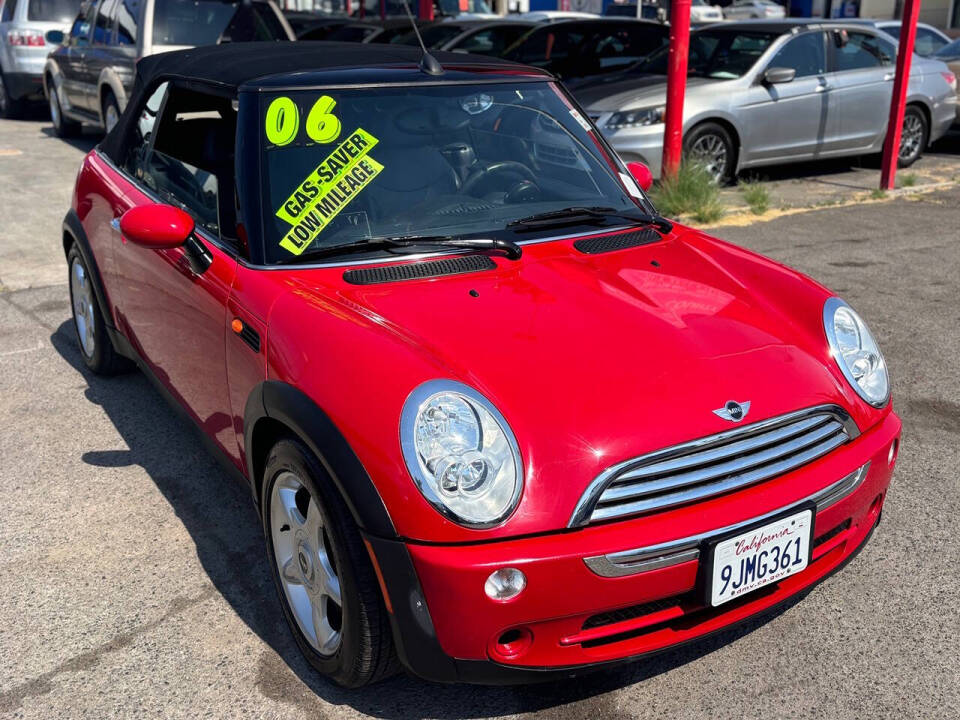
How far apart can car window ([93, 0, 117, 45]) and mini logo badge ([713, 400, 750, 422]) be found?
978 cm

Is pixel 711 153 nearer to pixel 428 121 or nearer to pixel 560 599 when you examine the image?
pixel 428 121

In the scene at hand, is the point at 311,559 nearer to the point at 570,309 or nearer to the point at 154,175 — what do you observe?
the point at 570,309

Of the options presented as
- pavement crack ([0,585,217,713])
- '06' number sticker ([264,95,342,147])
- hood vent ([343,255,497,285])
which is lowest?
pavement crack ([0,585,217,713])

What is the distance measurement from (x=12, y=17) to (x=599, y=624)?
14399 millimetres

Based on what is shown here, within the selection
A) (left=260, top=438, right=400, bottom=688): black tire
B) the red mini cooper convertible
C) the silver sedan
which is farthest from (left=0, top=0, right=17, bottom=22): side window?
(left=260, top=438, right=400, bottom=688): black tire

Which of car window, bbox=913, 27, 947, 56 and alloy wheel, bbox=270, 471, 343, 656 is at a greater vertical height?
car window, bbox=913, 27, 947, 56

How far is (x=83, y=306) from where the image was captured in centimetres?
487

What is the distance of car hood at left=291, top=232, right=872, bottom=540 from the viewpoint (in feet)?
7.60

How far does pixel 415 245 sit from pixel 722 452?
1.18m

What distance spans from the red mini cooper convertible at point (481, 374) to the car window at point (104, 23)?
7551mm

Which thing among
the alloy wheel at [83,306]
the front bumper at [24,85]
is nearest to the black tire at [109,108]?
the front bumper at [24,85]

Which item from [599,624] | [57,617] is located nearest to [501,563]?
[599,624]

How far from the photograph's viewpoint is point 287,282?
2.89 meters

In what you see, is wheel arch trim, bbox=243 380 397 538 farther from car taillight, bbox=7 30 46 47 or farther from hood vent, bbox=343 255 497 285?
car taillight, bbox=7 30 46 47
